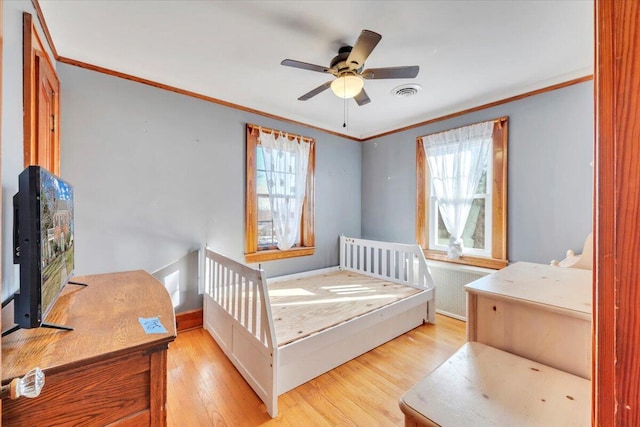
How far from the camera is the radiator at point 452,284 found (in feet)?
9.85

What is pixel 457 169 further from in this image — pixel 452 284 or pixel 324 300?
pixel 324 300

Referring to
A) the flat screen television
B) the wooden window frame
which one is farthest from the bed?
the wooden window frame

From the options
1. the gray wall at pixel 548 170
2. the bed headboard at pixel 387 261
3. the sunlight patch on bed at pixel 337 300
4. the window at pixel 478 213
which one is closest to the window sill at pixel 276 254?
the bed headboard at pixel 387 261

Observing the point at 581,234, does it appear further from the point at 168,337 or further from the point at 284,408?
the point at 168,337

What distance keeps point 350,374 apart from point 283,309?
2.49 ft

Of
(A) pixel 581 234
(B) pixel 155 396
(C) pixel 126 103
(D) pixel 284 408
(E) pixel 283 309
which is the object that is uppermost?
(C) pixel 126 103

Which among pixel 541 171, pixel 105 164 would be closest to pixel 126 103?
pixel 105 164

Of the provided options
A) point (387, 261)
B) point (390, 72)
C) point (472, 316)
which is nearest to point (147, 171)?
point (390, 72)

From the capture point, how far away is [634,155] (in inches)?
14.3

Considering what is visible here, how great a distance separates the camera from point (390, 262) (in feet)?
11.3

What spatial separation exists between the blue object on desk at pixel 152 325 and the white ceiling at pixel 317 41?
1735 mm

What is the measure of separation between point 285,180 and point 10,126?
94.6 inches

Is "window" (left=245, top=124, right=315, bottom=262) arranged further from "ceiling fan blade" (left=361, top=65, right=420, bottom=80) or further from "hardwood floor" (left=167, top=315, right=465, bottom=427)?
"ceiling fan blade" (left=361, top=65, right=420, bottom=80)

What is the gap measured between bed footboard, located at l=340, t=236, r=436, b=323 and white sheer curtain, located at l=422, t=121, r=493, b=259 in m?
0.41
